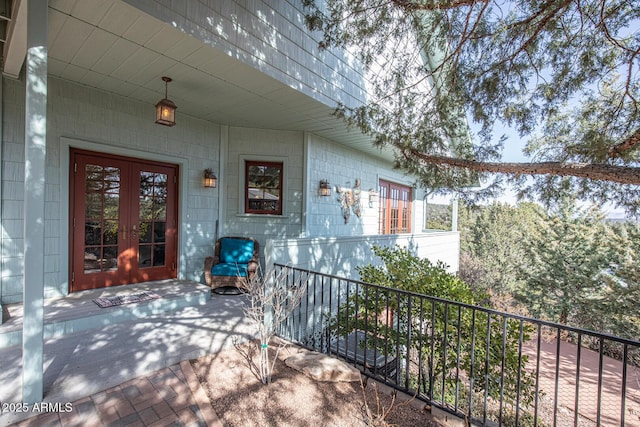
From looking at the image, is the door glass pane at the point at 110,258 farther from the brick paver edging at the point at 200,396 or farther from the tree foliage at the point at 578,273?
the tree foliage at the point at 578,273

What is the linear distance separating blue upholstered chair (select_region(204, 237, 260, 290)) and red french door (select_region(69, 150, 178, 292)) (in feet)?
2.36

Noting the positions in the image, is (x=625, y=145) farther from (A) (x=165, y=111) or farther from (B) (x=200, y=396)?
(A) (x=165, y=111)

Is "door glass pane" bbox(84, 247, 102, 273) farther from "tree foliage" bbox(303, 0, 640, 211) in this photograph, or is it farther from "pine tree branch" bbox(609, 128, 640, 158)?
"pine tree branch" bbox(609, 128, 640, 158)

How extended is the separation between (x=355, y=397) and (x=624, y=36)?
12.9 ft

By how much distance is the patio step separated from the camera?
9.86ft

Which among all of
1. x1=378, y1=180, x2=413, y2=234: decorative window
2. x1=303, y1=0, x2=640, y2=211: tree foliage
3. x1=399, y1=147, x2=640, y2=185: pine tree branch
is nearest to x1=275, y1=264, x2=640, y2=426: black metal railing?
x1=399, y1=147, x2=640, y2=185: pine tree branch

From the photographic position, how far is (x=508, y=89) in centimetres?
329

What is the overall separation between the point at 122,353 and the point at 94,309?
1052 mm

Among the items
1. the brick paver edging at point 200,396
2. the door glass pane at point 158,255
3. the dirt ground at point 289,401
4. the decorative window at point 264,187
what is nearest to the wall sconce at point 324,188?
the decorative window at point 264,187

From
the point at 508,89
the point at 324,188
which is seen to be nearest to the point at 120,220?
the point at 324,188

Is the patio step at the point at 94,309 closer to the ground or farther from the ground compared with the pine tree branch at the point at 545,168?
closer to the ground

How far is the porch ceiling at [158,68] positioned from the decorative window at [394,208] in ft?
12.9

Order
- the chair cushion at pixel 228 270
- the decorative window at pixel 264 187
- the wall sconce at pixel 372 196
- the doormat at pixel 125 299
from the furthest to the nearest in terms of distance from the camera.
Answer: the wall sconce at pixel 372 196
the decorative window at pixel 264 187
the chair cushion at pixel 228 270
the doormat at pixel 125 299

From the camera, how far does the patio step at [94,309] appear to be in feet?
9.86
